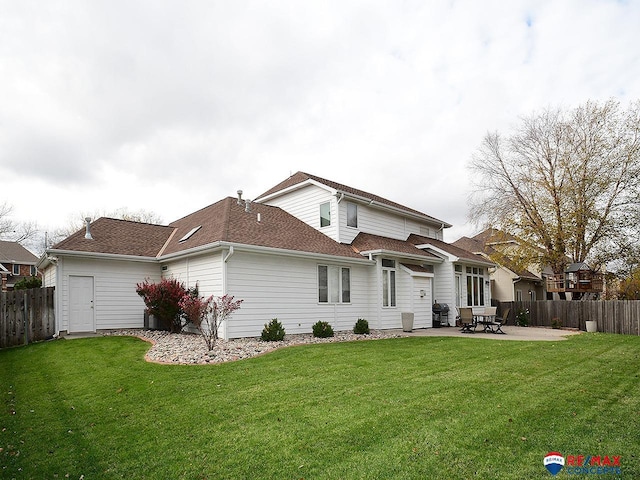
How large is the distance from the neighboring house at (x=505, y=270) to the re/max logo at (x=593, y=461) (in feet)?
71.0

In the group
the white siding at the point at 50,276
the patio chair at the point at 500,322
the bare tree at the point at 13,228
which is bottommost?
the patio chair at the point at 500,322

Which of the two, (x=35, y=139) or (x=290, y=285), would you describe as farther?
(x=35, y=139)

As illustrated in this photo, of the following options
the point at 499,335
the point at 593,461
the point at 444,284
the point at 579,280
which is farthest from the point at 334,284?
the point at 579,280

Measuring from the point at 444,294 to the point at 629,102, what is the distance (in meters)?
14.6

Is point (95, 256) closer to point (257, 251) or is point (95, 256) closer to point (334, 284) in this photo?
point (257, 251)

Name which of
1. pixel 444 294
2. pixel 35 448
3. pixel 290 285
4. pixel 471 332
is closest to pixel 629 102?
pixel 444 294

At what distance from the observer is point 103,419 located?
5504 mm

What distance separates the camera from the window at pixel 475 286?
2183cm

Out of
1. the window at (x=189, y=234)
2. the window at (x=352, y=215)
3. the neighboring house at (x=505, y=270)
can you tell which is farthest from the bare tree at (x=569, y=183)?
the window at (x=189, y=234)

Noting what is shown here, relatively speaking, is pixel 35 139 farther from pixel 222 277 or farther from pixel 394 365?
pixel 394 365

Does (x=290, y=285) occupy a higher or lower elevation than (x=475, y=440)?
higher

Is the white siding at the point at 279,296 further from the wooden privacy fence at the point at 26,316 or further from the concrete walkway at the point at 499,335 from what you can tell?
the wooden privacy fence at the point at 26,316

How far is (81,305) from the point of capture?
14.9 m

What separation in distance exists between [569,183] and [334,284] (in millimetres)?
15962
